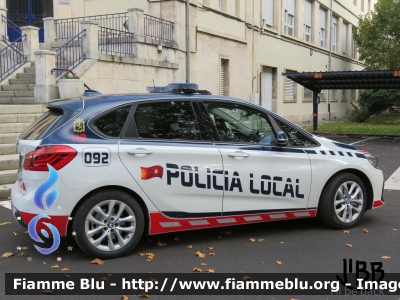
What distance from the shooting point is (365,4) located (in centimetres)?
4984

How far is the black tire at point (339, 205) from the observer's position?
621 centimetres

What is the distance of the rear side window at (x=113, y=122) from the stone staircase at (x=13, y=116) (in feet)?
12.7

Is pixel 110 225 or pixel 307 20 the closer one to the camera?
pixel 110 225

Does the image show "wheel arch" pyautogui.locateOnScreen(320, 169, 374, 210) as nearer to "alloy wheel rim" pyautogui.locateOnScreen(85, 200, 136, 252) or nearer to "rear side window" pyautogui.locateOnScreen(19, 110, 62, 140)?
"alloy wheel rim" pyautogui.locateOnScreen(85, 200, 136, 252)

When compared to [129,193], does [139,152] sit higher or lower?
higher

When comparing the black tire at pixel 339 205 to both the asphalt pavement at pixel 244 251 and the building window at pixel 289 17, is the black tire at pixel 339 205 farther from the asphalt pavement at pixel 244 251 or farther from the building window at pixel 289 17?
the building window at pixel 289 17

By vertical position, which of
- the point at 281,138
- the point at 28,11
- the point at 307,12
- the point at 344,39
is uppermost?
the point at 307,12

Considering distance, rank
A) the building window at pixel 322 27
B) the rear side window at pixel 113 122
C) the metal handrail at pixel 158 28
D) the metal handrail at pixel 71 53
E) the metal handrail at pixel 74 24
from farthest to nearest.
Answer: the building window at pixel 322 27 → the metal handrail at pixel 74 24 → the metal handrail at pixel 158 28 → the metal handrail at pixel 71 53 → the rear side window at pixel 113 122

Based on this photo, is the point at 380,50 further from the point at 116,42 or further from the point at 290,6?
the point at 116,42

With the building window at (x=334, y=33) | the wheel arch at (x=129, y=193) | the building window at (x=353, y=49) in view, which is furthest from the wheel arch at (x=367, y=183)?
the building window at (x=353, y=49)

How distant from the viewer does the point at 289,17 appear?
1252 inches

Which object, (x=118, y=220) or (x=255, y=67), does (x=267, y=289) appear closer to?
(x=118, y=220)

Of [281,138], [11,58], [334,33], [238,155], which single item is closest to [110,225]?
[238,155]

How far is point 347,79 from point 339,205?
1534 cm
